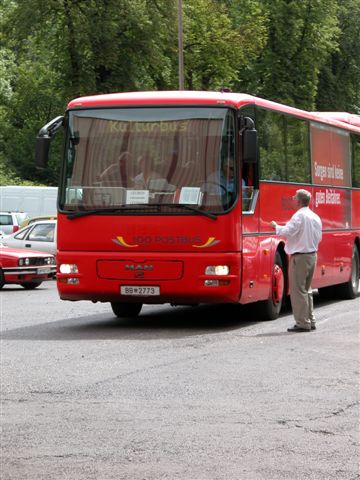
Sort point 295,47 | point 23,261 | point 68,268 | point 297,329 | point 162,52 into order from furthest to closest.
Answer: point 295,47 < point 162,52 < point 23,261 < point 68,268 < point 297,329

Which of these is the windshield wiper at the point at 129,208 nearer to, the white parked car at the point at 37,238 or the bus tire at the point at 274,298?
the bus tire at the point at 274,298

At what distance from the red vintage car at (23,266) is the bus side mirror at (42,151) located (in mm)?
11296

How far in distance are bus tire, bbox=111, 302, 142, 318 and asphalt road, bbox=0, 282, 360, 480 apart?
127 cm

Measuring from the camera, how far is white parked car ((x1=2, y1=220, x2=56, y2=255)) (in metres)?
34.2

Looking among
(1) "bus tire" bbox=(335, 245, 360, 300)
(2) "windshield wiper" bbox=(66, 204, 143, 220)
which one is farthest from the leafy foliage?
(2) "windshield wiper" bbox=(66, 204, 143, 220)

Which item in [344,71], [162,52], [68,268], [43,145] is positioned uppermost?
[344,71]

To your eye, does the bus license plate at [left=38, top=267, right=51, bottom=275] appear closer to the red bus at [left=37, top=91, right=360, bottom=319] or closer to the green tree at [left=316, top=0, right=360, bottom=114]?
the red bus at [left=37, top=91, right=360, bottom=319]

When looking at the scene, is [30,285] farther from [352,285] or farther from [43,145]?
[43,145]

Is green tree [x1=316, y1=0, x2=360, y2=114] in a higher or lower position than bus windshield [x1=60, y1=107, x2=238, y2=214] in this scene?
higher

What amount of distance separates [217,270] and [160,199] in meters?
1.16

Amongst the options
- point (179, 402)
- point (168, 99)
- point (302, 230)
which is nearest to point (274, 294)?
point (302, 230)

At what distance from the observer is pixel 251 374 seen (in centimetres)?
1234

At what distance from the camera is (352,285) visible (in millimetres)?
24969

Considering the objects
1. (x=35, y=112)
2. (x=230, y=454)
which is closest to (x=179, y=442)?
(x=230, y=454)
